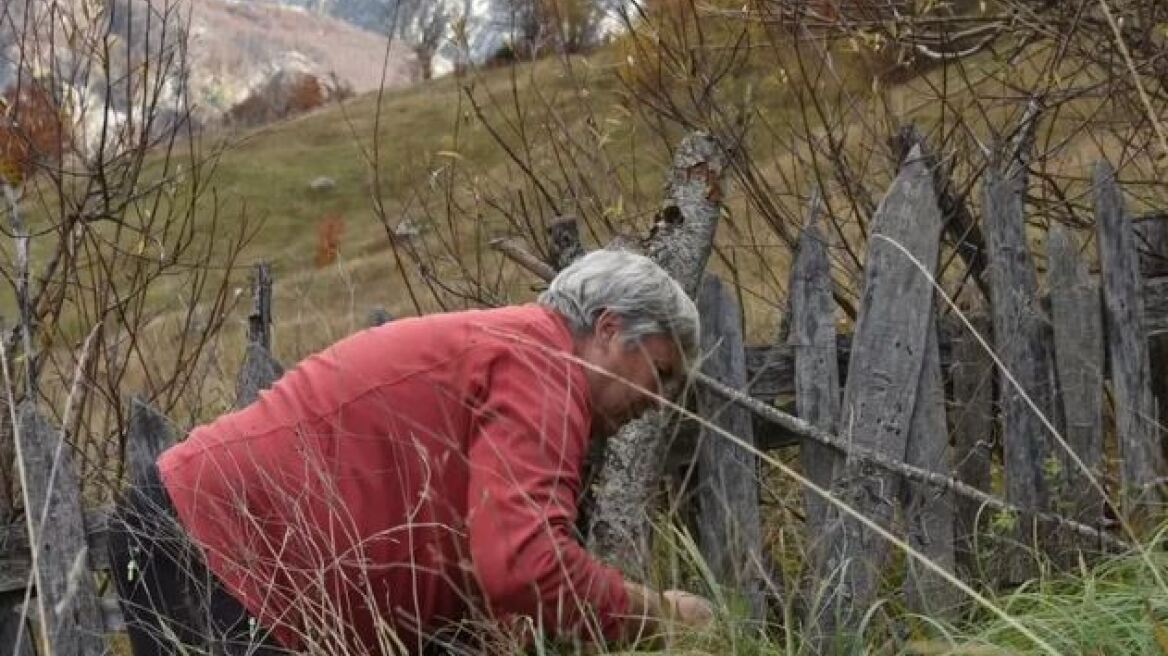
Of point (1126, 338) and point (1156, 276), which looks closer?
point (1126, 338)

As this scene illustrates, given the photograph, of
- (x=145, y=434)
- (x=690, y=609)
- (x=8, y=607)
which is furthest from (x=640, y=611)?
(x=8, y=607)

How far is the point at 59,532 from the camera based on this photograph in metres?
3.46

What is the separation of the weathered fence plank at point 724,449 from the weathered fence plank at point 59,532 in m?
1.37

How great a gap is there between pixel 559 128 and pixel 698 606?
2574 mm

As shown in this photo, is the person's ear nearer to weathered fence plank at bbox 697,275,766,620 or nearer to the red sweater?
the red sweater

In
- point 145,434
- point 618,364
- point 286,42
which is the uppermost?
point 286,42

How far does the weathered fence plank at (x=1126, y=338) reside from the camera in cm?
364

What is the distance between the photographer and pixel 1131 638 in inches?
97.0

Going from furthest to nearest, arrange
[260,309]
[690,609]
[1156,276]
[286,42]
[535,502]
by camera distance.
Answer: [286,42] → [260,309] → [1156,276] → [690,609] → [535,502]

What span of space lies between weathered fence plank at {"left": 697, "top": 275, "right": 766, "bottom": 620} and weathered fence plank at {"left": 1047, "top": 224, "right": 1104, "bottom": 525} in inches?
27.9

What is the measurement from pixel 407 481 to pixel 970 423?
1.51 meters

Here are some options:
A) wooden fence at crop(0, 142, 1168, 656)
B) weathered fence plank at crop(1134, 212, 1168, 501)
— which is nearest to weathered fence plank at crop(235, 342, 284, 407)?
wooden fence at crop(0, 142, 1168, 656)

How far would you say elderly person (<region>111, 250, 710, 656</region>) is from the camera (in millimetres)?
2721

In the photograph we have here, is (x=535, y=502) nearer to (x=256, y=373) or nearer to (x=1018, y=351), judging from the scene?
(x=256, y=373)
